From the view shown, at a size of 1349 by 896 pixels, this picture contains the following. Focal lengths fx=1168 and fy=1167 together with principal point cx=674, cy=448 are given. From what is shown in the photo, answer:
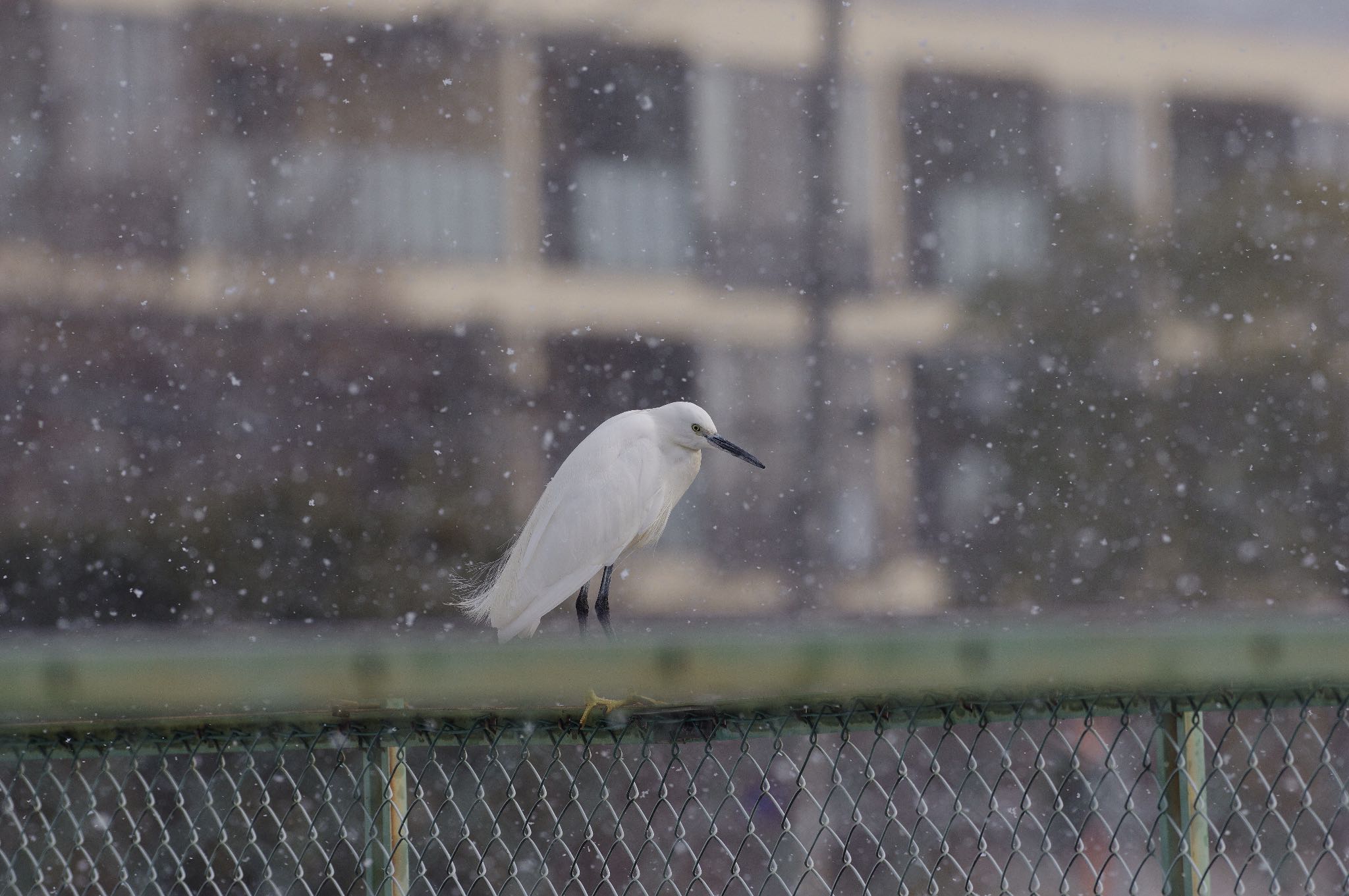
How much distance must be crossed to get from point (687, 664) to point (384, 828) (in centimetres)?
34

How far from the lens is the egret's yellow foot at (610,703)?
21.2 inches

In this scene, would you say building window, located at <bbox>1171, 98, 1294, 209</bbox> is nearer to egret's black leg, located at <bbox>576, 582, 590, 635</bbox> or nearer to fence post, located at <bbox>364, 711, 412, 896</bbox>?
egret's black leg, located at <bbox>576, 582, 590, 635</bbox>

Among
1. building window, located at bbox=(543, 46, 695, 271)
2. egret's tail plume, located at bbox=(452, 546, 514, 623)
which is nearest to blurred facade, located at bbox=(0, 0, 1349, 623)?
building window, located at bbox=(543, 46, 695, 271)

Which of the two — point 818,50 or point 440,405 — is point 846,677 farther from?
point 440,405

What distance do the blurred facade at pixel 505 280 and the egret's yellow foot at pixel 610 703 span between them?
13.9 feet

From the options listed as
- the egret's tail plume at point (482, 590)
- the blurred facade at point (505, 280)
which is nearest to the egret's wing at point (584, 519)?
the egret's tail plume at point (482, 590)

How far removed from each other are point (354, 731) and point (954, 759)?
16.4 feet

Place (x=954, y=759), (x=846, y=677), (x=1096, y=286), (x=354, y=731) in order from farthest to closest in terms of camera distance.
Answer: (x=1096, y=286), (x=954, y=759), (x=354, y=731), (x=846, y=677)

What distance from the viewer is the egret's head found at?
159cm

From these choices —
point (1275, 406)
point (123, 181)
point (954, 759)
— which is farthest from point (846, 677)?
point (1275, 406)

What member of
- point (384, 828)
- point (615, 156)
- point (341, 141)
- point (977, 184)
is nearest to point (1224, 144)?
point (977, 184)

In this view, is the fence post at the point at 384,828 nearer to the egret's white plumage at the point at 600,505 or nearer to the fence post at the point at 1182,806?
the fence post at the point at 1182,806

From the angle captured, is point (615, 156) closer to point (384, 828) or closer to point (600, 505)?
point (600, 505)

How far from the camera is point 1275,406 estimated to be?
22.8 ft
